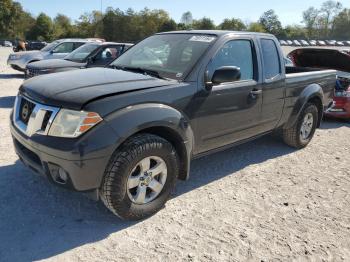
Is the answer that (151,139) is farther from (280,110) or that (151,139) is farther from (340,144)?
(340,144)

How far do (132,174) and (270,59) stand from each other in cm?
266

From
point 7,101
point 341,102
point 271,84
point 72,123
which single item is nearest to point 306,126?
point 271,84

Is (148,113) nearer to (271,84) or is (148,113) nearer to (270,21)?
(271,84)

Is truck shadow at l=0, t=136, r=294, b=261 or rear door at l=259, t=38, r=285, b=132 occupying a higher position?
rear door at l=259, t=38, r=285, b=132

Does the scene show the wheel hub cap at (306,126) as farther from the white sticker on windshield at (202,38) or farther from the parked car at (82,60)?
the parked car at (82,60)

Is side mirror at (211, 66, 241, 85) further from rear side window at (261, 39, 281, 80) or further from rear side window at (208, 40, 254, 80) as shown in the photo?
rear side window at (261, 39, 281, 80)

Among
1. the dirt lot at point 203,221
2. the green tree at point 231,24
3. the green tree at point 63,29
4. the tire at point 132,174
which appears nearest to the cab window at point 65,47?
the dirt lot at point 203,221

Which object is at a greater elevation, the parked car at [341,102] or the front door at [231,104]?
the front door at [231,104]

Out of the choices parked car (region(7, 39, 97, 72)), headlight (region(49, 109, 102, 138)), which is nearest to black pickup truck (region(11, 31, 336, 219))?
headlight (region(49, 109, 102, 138))

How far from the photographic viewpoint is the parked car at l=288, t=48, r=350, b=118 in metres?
8.20

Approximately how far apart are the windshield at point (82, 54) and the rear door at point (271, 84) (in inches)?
235

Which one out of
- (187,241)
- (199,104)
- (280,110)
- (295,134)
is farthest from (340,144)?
(187,241)

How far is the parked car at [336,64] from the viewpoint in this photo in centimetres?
820

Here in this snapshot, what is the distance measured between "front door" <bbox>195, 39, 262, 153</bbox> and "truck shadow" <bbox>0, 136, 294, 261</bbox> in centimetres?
63
